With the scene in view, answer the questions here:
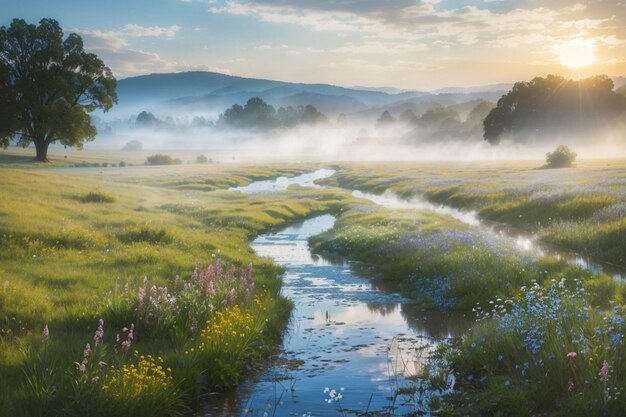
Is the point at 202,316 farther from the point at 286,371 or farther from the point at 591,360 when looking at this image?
the point at 591,360

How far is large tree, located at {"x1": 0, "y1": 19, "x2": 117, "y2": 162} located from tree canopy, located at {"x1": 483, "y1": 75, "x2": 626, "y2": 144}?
86.1 m

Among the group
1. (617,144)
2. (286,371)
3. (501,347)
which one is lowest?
(286,371)

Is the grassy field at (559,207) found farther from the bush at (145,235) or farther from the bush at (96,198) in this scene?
the bush at (96,198)

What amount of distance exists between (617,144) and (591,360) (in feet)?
461

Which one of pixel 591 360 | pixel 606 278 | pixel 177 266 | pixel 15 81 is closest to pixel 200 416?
pixel 591 360

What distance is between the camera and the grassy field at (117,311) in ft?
30.2

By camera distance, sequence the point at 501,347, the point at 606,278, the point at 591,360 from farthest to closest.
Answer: the point at 606,278
the point at 501,347
the point at 591,360

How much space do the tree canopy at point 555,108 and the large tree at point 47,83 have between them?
86.1 m

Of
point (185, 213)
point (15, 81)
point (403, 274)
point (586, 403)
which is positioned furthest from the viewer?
point (15, 81)

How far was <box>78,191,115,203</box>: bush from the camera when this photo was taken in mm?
35062

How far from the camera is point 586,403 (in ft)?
27.6

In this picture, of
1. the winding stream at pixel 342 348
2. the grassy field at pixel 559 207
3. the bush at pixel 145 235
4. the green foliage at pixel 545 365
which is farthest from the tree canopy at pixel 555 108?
the green foliage at pixel 545 365

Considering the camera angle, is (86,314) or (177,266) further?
(177,266)

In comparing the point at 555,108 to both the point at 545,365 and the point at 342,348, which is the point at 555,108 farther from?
the point at 545,365
